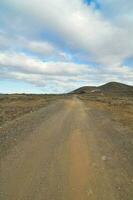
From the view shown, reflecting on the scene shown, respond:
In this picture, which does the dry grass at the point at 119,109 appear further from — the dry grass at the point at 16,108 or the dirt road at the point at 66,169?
the dry grass at the point at 16,108

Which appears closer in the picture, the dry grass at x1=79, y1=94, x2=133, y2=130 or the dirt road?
the dirt road

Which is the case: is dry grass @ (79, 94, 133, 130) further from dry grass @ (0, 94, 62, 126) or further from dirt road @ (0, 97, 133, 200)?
dry grass @ (0, 94, 62, 126)

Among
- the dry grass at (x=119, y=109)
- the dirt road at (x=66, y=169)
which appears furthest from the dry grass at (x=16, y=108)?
the dry grass at (x=119, y=109)

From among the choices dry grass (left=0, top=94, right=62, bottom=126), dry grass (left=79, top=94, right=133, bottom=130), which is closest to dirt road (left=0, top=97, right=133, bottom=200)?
dry grass (left=79, top=94, right=133, bottom=130)

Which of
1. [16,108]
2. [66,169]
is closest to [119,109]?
[16,108]

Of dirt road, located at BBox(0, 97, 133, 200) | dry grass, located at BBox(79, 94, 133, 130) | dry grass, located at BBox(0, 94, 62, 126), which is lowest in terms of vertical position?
dry grass, located at BBox(79, 94, 133, 130)

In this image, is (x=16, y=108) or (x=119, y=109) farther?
(x=119, y=109)

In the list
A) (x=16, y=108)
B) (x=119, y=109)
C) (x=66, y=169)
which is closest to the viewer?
(x=66, y=169)

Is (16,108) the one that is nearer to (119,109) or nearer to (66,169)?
(119,109)

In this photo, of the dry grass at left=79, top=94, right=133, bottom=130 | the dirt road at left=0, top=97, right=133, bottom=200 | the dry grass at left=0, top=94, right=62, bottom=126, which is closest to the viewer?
the dirt road at left=0, top=97, right=133, bottom=200

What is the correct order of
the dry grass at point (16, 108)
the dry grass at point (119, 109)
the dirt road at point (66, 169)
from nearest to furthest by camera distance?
the dirt road at point (66, 169) < the dry grass at point (119, 109) < the dry grass at point (16, 108)

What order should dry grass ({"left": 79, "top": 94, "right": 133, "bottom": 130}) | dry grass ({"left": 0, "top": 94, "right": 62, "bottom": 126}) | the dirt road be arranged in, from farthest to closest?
dry grass ({"left": 0, "top": 94, "right": 62, "bottom": 126}) → dry grass ({"left": 79, "top": 94, "right": 133, "bottom": 130}) → the dirt road

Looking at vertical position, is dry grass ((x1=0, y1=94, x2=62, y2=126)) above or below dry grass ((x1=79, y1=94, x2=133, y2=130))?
above

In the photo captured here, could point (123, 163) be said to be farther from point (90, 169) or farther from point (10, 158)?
point (10, 158)
